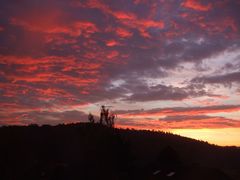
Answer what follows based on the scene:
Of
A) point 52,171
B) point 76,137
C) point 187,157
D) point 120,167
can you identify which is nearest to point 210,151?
point 187,157

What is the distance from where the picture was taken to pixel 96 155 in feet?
345

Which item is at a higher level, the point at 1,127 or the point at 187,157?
the point at 1,127

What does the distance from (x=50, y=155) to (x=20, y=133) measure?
2408cm

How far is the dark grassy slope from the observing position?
70000 millimetres

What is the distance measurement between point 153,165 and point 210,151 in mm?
113366

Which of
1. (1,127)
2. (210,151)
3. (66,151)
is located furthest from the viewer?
(210,151)

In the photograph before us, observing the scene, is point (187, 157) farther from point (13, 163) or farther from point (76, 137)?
point (13, 163)

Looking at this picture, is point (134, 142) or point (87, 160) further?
point (134, 142)

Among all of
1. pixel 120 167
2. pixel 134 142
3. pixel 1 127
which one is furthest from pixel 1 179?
pixel 134 142

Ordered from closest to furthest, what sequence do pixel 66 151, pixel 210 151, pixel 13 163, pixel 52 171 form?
pixel 52 171 → pixel 13 163 → pixel 66 151 → pixel 210 151

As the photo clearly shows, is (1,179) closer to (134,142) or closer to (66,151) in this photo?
(66,151)

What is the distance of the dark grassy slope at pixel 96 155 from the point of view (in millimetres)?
70000

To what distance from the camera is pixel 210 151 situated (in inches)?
6909

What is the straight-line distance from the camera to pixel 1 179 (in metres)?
80.7
